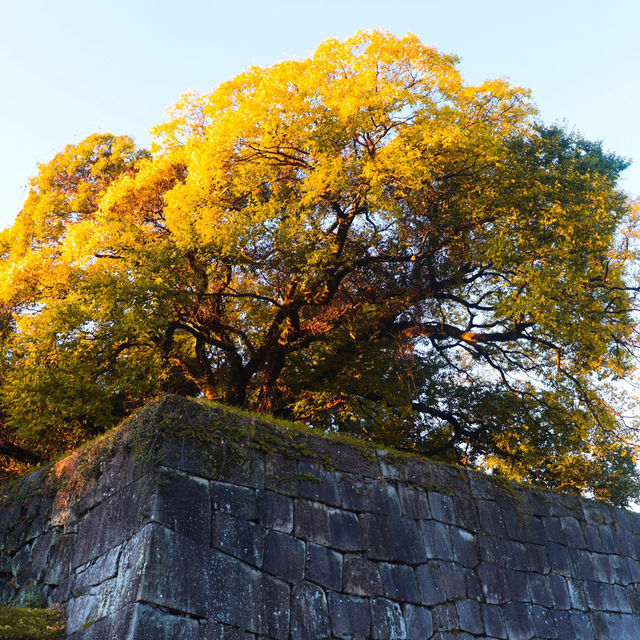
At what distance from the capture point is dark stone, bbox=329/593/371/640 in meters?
5.52

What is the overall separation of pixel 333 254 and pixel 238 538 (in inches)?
262

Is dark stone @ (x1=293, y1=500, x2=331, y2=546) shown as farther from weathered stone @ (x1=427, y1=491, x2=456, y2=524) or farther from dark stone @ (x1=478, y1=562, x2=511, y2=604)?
dark stone @ (x1=478, y1=562, x2=511, y2=604)

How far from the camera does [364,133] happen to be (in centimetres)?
1061

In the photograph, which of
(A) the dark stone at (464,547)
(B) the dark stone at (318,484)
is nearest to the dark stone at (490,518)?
(A) the dark stone at (464,547)

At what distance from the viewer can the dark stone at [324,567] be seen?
562 centimetres

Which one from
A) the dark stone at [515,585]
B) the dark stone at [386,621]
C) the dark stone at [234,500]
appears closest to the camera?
the dark stone at [234,500]

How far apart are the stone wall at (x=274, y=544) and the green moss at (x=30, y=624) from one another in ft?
0.52

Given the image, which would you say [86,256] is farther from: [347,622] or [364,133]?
[347,622]

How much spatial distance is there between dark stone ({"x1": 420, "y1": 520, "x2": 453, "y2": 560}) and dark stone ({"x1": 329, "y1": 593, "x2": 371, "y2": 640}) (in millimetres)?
1134

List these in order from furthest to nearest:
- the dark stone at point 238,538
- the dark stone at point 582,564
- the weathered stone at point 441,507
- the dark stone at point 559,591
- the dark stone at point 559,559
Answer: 1. the dark stone at point 582,564
2. the dark stone at point 559,559
3. the dark stone at point 559,591
4. the weathered stone at point 441,507
5. the dark stone at point 238,538

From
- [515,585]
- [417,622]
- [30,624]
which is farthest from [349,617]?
[30,624]

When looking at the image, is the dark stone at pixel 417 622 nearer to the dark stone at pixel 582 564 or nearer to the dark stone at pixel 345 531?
the dark stone at pixel 345 531

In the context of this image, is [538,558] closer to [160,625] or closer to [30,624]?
[160,625]

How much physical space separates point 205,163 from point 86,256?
2.77 metres
